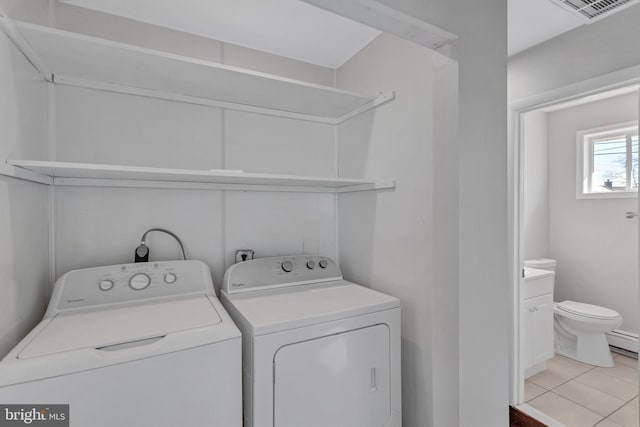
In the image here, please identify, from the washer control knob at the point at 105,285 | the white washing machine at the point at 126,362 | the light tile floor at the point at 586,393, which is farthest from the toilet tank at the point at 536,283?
the washer control knob at the point at 105,285

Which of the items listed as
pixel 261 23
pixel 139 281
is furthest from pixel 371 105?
pixel 139 281

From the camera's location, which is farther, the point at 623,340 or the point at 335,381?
the point at 623,340

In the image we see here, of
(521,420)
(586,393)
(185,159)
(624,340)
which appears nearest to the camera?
(185,159)

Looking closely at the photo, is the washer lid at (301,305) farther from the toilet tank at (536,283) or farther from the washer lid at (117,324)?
the toilet tank at (536,283)

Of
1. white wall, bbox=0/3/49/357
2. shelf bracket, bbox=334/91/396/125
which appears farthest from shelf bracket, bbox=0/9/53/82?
shelf bracket, bbox=334/91/396/125

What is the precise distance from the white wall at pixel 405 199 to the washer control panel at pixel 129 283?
95 cm

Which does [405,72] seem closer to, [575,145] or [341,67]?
[341,67]

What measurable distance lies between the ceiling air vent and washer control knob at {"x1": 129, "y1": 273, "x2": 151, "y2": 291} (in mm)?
2463

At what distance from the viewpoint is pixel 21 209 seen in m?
1.08

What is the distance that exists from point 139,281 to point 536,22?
2.59 m

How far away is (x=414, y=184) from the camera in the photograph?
4.98ft

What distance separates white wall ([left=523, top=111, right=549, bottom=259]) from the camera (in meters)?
3.43

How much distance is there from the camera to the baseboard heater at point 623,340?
2910 mm

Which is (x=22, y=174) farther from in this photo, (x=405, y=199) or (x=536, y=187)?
(x=536, y=187)
